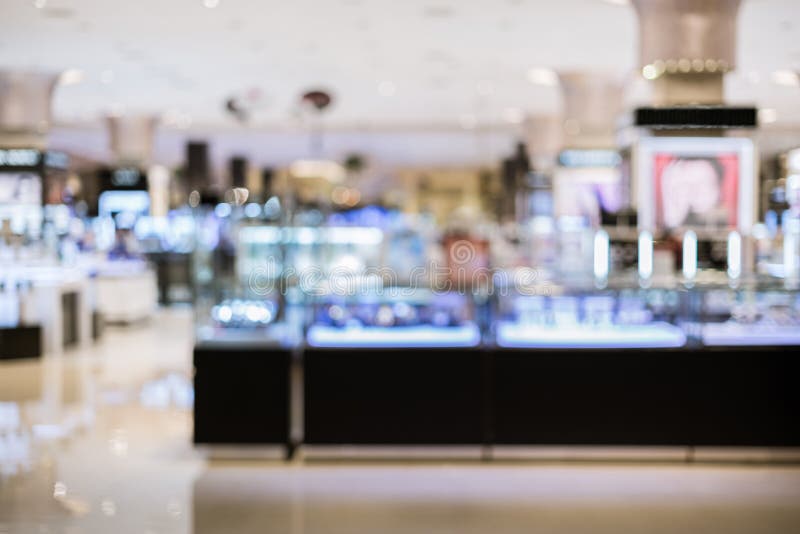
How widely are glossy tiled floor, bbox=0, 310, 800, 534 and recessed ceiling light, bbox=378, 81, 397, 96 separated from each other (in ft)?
31.2

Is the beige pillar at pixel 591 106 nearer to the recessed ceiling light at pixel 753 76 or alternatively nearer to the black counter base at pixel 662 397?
the recessed ceiling light at pixel 753 76

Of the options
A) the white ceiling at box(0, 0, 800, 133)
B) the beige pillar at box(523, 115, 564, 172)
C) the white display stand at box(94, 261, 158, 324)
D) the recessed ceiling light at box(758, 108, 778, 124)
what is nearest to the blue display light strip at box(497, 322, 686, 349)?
the white ceiling at box(0, 0, 800, 133)

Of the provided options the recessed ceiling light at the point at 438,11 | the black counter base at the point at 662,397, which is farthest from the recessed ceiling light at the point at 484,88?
the black counter base at the point at 662,397

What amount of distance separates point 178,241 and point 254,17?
1160cm

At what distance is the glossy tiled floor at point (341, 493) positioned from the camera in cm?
457

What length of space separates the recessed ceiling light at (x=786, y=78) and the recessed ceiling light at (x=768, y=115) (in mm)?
3794

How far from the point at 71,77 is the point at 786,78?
37.0 feet

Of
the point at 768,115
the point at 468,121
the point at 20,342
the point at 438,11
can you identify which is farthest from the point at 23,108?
the point at 768,115

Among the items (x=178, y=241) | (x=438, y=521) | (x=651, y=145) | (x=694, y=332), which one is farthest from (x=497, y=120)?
(x=438, y=521)

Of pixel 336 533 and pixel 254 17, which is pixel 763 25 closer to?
pixel 254 17

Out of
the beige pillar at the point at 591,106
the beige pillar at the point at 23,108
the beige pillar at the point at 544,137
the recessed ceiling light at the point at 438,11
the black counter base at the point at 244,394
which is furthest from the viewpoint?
the beige pillar at the point at 544,137

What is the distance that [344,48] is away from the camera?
39.8 ft

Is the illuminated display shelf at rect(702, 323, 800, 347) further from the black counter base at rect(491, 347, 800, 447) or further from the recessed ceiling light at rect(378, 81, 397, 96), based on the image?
the recessed ceiling light at rect(378, 81, 397, 96)

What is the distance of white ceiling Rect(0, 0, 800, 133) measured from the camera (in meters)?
9.75
